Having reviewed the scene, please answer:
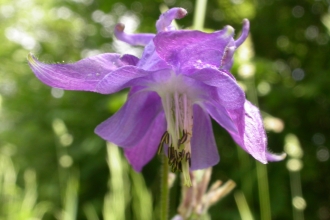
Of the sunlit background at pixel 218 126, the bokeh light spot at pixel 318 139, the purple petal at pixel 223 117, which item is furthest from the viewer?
the bokeh light spot at pixel 318 139

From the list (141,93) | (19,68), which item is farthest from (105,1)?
(141,93)

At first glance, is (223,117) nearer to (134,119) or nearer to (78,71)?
(134,119)

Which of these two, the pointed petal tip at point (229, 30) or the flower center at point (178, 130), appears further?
the flower center at point (178, 130)

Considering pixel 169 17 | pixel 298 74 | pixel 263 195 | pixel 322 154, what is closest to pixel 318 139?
pixel 322 154

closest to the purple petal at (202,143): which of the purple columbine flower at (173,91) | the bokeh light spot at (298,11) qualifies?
the purple columbine flower at (173,91)

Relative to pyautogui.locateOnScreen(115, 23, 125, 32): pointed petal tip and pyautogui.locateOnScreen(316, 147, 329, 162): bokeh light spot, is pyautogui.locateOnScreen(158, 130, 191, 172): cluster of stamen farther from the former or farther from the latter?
pyautogui.locateOnScreen(316, 147, 329, 162): bokeh light spot

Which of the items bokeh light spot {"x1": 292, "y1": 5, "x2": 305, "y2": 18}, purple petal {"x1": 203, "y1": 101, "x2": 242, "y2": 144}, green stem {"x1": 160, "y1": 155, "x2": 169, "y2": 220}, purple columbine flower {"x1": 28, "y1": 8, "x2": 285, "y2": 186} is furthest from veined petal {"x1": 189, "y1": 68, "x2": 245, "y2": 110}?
bokeh light spot {"x1": 292, "y1": 5, "x2": 305, "y2": 18}

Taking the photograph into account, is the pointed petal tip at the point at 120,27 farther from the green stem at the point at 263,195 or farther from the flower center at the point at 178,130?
the green stem at the point at 263,195
